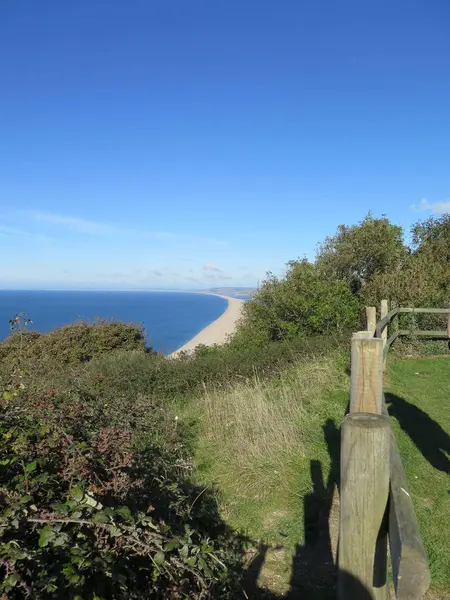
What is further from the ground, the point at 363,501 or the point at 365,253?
the point at 365,253

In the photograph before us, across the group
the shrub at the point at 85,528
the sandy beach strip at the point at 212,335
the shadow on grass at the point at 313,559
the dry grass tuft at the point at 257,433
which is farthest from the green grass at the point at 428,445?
the sandy beach strip at the point at 212,335

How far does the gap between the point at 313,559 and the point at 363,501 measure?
233 cm

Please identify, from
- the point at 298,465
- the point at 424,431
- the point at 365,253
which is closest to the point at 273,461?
the point at 298,465

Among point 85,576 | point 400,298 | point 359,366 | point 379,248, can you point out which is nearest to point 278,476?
point 359,366

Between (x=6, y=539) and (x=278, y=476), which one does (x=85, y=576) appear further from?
(x=278, y=476)

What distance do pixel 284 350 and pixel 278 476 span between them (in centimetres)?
568

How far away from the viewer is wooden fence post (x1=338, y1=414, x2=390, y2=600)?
1465 millimetres

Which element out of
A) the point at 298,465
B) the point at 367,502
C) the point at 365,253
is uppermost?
the point at 365,253

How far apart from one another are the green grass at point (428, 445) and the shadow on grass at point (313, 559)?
748mm

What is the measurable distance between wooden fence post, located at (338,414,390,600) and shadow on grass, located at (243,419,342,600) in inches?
63.5

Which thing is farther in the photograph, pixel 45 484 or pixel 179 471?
pixel 179 471

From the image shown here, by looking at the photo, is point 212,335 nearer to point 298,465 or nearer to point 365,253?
point 365,253

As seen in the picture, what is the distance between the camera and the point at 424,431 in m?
5.55

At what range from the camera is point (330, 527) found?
3.72 m
